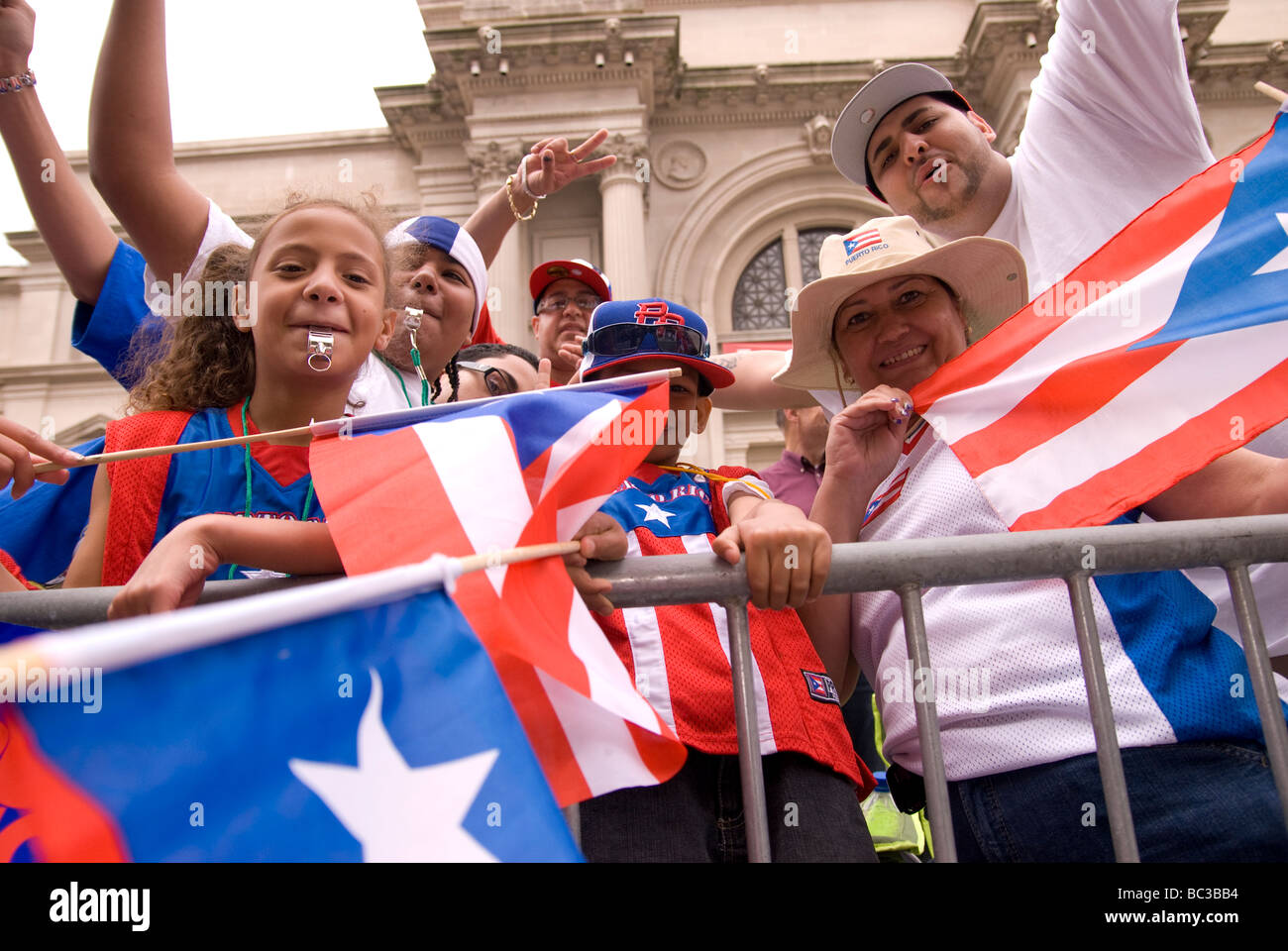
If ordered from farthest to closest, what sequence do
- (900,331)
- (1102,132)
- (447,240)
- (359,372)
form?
(447,240)
(1102,132)
(359,372)
(900,331)

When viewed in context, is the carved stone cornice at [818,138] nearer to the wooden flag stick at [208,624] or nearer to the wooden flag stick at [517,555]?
the wooden flag stick at [517,555]

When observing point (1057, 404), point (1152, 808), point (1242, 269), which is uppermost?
point (1242, 269)

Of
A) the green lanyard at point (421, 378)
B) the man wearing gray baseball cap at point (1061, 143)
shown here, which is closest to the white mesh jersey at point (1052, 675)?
the man wearing gray baseball cap at point (1061, 143)

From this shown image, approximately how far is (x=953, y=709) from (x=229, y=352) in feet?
6.04

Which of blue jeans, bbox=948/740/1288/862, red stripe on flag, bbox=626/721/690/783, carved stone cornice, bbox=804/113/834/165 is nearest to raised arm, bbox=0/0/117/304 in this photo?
red stripe on flag, bbox=626/721/690/783

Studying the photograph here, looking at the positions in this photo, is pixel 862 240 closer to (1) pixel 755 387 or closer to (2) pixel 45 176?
(1) pixel 755 387

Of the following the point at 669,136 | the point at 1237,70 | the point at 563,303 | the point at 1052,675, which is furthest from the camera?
the point at 669,136

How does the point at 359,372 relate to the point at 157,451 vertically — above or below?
above

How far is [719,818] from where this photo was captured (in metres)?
1.76

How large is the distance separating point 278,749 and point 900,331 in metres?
1.81

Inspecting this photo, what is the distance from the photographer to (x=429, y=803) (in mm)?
1017

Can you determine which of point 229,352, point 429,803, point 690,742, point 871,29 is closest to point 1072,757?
point 690,742

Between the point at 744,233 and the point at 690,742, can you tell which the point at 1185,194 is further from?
the point at 744,233

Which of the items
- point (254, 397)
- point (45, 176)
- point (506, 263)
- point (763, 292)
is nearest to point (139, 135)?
point (45, 176)
